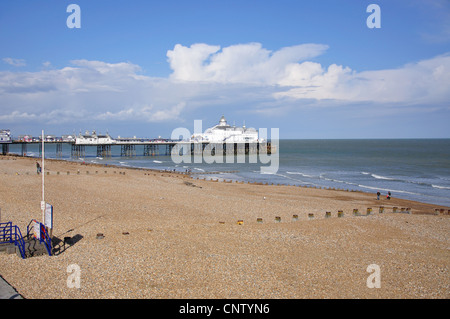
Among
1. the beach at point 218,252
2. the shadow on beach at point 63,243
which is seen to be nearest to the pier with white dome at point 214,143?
the beach at point 218,252

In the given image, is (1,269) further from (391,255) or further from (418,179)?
(418,179)

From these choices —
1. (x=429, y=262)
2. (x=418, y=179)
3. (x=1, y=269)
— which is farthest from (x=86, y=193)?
(x=418, y=179)

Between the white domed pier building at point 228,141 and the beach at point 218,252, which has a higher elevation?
the white domed pier building at point 228,141

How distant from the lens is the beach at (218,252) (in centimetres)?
721

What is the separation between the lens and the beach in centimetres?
721

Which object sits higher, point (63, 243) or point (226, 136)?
point (226, 136)

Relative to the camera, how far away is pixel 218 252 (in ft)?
30.8

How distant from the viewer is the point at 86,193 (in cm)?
1778

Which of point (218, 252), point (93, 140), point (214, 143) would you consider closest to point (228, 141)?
point (214, 143)

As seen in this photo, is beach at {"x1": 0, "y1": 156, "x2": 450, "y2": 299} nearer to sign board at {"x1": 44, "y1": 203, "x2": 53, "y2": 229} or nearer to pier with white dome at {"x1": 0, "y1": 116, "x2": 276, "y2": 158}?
sign board at {"x1": 44, "y1": 203, "x2": 53, "y2": 229}

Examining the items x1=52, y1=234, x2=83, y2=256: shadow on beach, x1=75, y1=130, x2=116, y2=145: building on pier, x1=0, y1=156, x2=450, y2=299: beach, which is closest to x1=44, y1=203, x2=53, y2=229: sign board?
A: x1=52, y1=234, x2=83, y2=256: shadow on beach

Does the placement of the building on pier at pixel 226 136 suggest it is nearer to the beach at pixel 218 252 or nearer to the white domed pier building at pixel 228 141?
the white domed pier building at pixel 228 141

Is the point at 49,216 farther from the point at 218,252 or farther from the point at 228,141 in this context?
the point at 228,141
